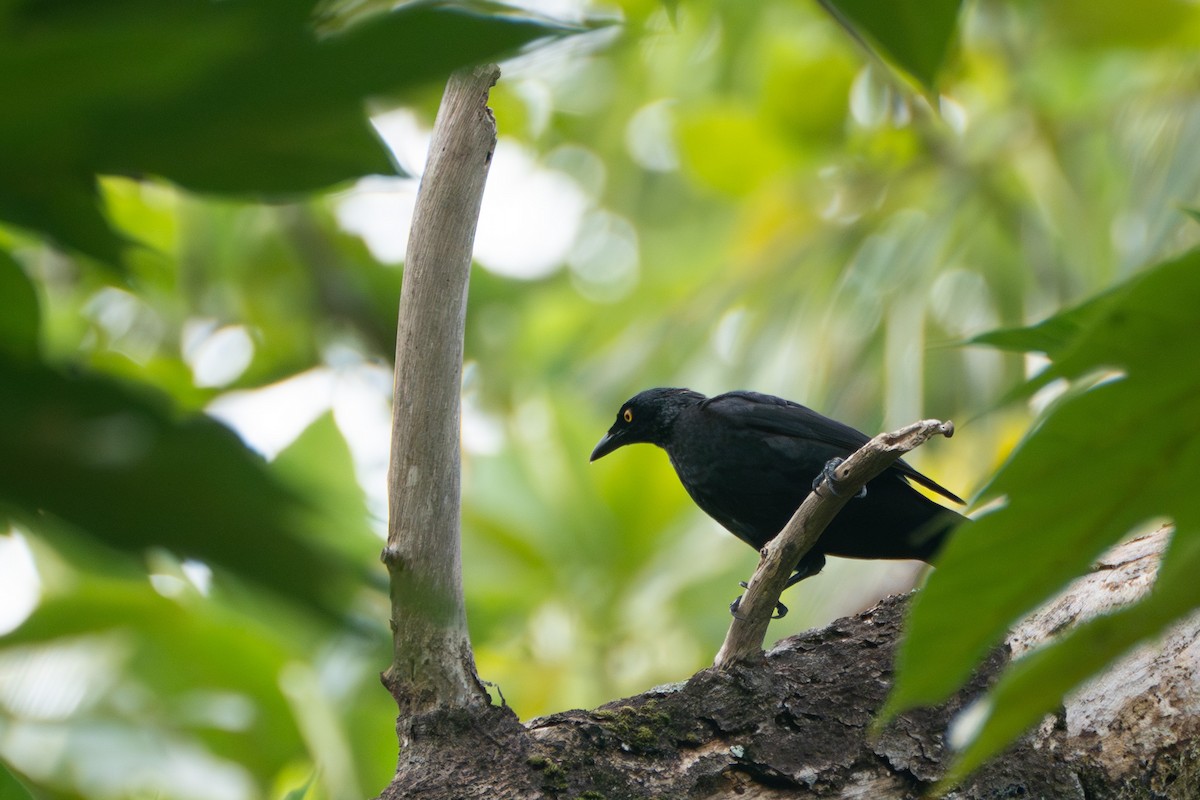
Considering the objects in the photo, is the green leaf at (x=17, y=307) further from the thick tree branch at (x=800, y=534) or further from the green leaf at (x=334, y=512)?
the thick tree branch at (x=800, y=534)

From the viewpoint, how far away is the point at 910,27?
651 mm

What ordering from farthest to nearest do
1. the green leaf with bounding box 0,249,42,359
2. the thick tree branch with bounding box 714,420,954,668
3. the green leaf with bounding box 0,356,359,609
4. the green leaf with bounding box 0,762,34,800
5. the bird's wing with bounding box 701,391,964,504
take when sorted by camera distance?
the bird's wing with bounding box 701,391,964,504
the thick tree branch with bounding box 714,420,954,668
the green leaf with bounding box 0,762,34,800
the green leaf with bounding box 0,249,42,359
the green leaf with bounding box 0,356,359,609

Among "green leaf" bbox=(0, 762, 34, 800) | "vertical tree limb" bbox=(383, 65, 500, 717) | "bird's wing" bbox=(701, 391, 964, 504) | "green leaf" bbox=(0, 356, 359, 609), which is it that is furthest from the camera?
"bird's wing" bbox=(701, 391, 964, 504)

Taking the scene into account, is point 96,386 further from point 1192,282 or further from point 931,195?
point 931,195

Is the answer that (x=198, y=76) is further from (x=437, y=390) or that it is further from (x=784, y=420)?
(x=784, y=420)

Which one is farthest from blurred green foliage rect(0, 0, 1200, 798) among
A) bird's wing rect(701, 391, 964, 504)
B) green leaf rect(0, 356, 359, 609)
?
bird's wing rect(701, 391, 964, 504)

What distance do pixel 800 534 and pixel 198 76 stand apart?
2.82 meters

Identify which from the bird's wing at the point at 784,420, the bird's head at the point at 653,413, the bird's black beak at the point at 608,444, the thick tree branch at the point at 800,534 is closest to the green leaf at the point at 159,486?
the thick tree branch at the point at 800,534

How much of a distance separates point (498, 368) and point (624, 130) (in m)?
3.87

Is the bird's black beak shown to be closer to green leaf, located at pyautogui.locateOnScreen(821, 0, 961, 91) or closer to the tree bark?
the tree bark

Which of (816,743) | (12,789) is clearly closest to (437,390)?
(816,743)

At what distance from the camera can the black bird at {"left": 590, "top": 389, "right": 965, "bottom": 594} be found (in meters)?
4.47

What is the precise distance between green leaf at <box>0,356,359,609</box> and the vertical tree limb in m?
2.10

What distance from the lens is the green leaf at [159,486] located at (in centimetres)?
36
